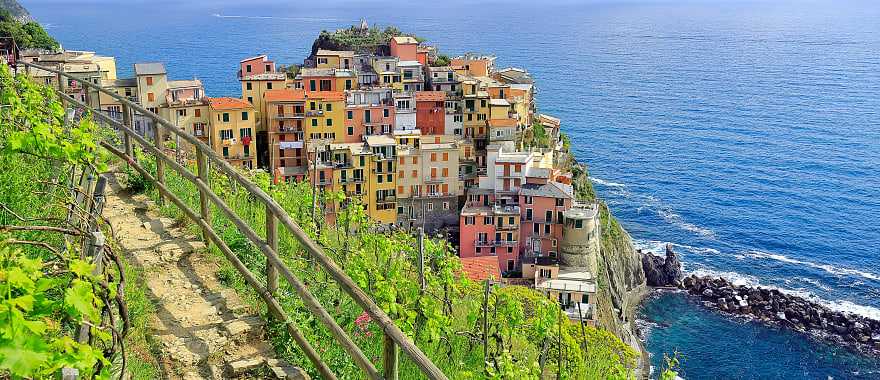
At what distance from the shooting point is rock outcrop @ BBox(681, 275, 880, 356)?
120 feet

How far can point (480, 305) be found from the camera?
33.7 ft

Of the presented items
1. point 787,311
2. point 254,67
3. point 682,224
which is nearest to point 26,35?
point 254,67

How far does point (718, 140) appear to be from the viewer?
68.1m

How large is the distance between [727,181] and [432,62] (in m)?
22.6

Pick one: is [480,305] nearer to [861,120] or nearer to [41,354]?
[41,354]

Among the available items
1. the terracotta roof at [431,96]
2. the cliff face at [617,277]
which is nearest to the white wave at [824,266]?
the cliff face at [617,277]

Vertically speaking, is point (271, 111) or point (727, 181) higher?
point (271, 111)

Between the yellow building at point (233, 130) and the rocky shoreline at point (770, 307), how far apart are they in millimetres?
22142

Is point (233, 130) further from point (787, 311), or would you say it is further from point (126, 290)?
point (126, 290)

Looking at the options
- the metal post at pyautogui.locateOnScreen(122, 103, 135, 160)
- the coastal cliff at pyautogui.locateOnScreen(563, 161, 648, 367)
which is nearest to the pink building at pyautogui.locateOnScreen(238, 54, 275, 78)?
the coastal cliff at pyautogui.locateOnScreen(563, 161, 648, 367)

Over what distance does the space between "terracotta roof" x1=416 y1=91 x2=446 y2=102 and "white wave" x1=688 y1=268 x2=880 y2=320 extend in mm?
17013

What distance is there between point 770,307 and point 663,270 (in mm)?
6014

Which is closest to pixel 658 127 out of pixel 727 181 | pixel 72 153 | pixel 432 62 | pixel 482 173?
pixel 727 181

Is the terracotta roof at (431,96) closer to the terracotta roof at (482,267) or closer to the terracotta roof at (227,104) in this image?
the terracotta roof at (227,104)
